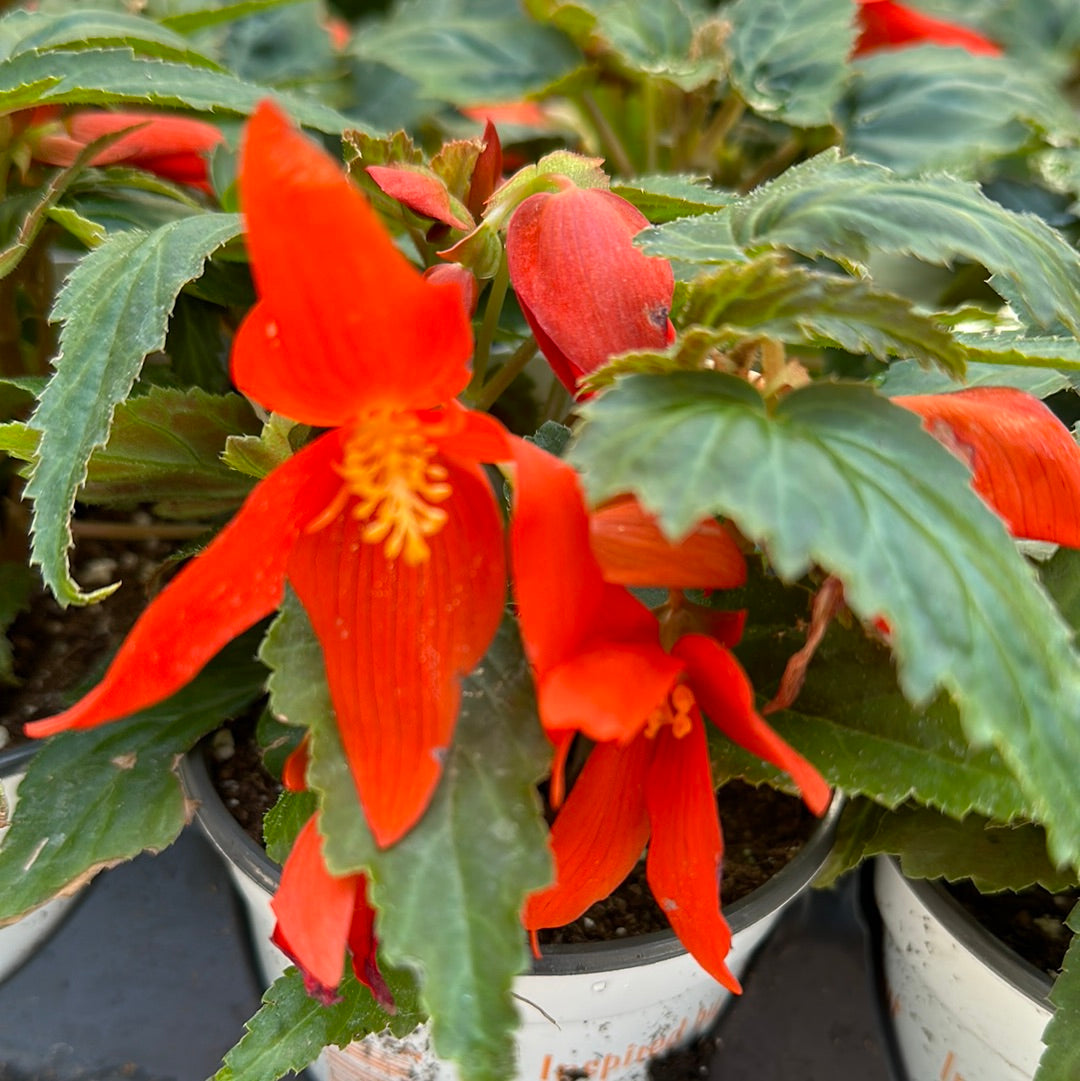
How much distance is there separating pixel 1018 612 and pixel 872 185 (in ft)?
0.54

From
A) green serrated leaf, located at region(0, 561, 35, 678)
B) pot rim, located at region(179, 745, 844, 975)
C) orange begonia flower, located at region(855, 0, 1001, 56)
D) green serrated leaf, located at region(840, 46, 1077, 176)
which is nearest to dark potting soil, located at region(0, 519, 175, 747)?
green serrated leaf, located at region(0, 561, 35, 678)

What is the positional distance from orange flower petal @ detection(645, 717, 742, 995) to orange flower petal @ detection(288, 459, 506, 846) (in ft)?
0.27

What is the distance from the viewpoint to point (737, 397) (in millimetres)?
Result: 327

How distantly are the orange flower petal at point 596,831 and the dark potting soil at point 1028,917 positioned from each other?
0.23m

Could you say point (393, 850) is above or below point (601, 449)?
below

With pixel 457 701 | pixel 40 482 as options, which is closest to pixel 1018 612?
→ pixel 457 701

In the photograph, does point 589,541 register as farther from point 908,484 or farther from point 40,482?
point 40,482

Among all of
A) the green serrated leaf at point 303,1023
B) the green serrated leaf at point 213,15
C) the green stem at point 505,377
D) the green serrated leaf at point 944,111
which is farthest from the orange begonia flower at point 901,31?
the green serrated leaf at point 303,1023

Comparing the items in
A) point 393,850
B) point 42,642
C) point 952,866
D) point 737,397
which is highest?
point 737,397

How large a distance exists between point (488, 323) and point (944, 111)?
504mm

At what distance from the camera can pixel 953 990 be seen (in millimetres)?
549

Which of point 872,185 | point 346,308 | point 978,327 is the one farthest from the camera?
point 978,327

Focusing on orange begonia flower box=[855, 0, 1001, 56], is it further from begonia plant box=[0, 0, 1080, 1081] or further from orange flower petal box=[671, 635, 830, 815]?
orange flower petal box=[671, 635, 830, 815]

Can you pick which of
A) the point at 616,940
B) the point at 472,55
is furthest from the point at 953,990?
the point at 472,55
